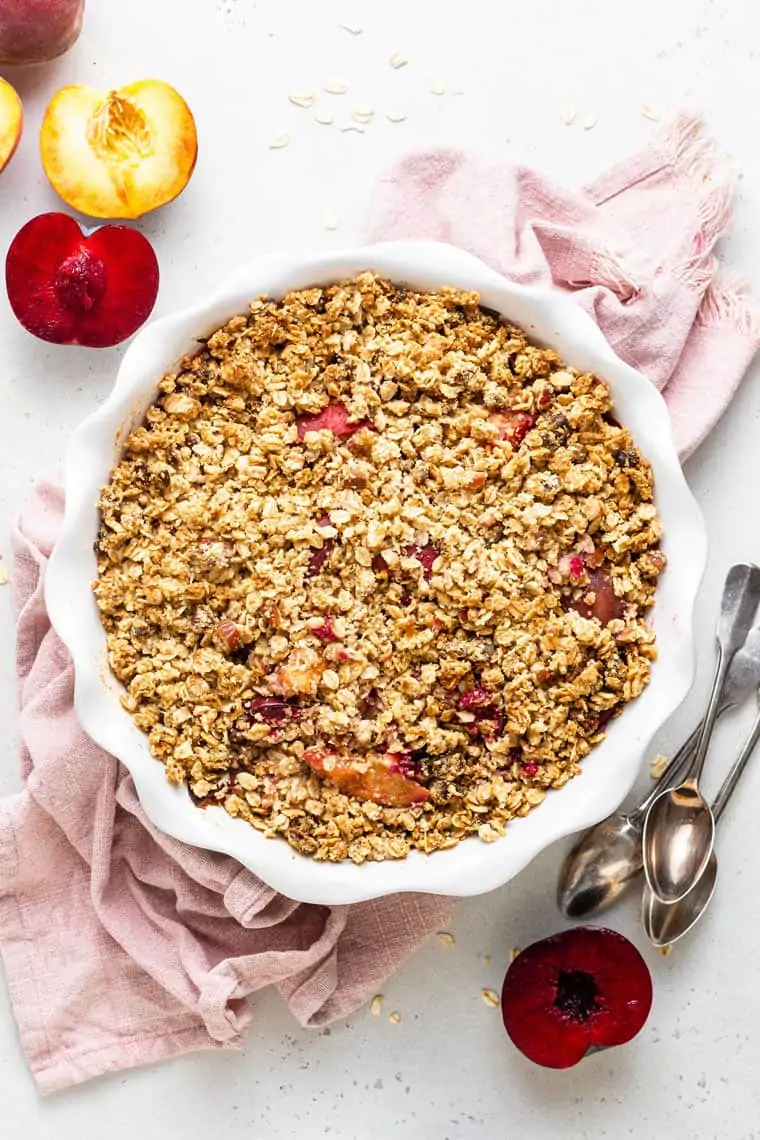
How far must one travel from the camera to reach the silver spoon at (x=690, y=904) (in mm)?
1831

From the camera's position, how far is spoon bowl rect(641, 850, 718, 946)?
1.83 metres

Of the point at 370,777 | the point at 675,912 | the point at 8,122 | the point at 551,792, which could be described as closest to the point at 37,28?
the point at 8,122

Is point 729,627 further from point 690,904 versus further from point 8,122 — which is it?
point 8,122

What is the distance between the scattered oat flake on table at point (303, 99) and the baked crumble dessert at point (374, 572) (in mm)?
434

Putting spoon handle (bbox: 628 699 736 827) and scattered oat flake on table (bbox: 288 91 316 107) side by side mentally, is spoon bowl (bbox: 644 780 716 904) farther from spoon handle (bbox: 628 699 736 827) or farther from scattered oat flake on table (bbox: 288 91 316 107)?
scattered oat flake on table (bbox: 288 91 316 107)

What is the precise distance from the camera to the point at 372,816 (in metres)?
1.58

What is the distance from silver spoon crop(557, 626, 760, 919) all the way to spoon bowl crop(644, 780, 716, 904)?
4 centimetres

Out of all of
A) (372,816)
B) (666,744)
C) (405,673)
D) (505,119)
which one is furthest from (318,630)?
(505,119)

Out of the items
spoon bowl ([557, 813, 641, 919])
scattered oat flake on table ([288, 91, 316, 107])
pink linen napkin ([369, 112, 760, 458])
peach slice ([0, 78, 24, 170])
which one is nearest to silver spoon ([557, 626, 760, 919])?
spoon bowl ([557, 813, 641, 919])

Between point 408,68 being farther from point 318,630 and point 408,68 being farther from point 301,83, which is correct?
point 318,630

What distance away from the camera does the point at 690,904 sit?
184 centimetres

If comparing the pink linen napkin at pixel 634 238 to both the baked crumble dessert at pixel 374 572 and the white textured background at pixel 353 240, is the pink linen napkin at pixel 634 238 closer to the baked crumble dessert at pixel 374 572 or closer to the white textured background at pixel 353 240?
the white textured background at pixel 353 240

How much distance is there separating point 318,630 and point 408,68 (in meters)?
0.91

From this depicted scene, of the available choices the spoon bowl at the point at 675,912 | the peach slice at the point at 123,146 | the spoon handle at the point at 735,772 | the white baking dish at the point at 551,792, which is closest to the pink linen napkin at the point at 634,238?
the white baking dish at the point at 551,792
